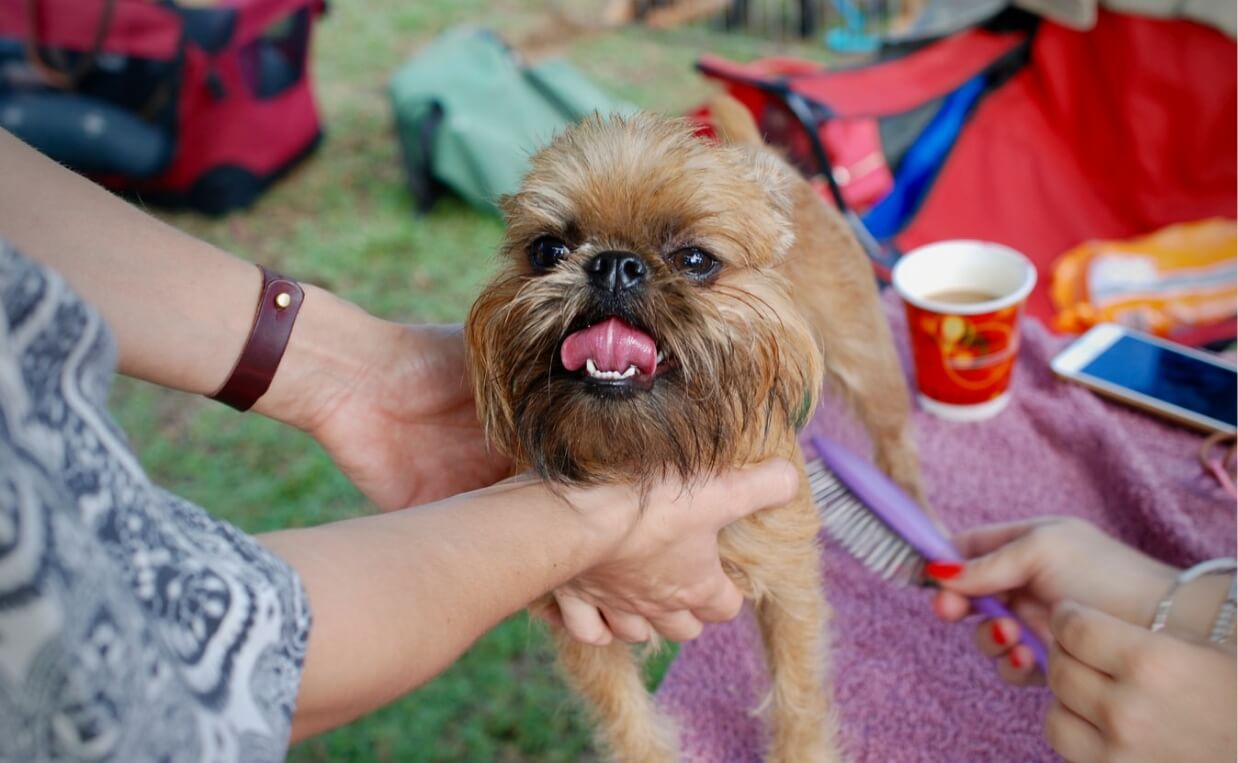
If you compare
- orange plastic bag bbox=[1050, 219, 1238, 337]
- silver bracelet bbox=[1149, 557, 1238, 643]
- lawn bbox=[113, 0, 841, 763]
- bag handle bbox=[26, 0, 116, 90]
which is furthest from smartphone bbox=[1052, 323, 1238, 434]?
bag handle bbox=[26, 0, 116, 90]

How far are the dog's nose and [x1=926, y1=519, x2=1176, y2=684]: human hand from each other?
0.96 metres

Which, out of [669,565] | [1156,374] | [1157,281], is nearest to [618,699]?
[669,565]

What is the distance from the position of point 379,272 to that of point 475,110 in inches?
32.8

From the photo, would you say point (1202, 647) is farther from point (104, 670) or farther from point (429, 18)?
point (429, 18)

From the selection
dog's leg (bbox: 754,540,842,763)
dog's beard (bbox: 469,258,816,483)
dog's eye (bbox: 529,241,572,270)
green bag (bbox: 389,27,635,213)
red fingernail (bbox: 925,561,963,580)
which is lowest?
green bag (bbox: 389,27,635,213)

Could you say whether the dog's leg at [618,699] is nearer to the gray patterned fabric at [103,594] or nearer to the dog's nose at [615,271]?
the dog's nose at [615,271]

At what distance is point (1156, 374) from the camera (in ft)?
9.30

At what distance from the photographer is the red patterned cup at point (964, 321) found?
265cm

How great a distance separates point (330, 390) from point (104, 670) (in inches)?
46.2

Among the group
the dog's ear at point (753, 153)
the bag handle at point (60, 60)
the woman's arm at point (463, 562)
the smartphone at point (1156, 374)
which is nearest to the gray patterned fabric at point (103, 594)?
the woman's arm at point (463, 562)

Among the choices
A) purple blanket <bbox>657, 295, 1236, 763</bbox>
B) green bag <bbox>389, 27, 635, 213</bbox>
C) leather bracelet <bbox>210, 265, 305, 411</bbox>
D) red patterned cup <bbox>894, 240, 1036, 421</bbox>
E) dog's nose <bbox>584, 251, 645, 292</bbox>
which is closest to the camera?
dog's nose <bbox>584, 251, 645, 292</bbox>

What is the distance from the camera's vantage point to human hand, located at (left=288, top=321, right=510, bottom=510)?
190 centimetres

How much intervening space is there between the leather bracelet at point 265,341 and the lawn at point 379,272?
0.87 meters

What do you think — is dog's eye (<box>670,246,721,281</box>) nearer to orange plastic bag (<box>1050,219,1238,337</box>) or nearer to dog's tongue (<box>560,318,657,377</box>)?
dog's tongue (<box>560,318,657,377</box>)
